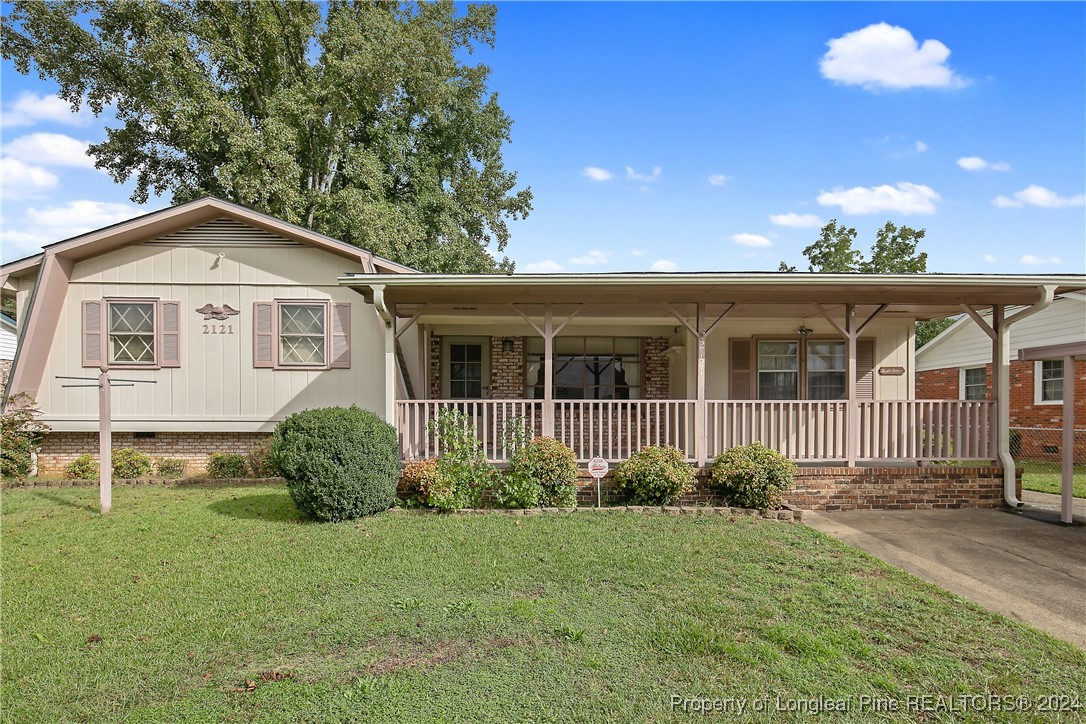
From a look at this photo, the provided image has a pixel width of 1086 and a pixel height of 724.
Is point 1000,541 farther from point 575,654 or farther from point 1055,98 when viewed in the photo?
point 1055,98

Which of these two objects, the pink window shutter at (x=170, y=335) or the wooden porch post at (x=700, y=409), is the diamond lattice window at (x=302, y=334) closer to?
the pink window shutter at (x=170, y=335)

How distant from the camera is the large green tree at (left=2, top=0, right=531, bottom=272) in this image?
14.5 meters

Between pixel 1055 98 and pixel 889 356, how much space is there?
4.69m

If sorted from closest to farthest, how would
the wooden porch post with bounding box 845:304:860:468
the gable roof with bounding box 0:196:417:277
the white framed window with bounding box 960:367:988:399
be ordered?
the wooden porch post with bounding box 845:304:860:468 < the gable roof with bounding box 0:196:417:277 < the white framed window with bounding box 960:367:988:399

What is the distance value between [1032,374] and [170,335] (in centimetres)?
1882

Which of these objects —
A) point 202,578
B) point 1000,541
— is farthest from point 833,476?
point 202,578

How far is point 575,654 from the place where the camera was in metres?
3.33

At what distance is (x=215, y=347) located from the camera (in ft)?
32.2

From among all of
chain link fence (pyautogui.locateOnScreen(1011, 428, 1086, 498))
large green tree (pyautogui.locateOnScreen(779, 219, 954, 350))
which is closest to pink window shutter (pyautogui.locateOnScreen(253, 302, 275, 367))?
chain link fence (pyautogui.locateOnScreen(1011, 428, 1086, 498))

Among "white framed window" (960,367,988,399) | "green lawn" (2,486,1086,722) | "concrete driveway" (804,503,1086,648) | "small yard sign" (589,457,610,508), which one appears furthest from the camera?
"white framed window" (960,367,988,399)

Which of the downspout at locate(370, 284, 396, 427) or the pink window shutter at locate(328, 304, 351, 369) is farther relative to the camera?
the pink window shutter at locate(328, 304, 351, 369)

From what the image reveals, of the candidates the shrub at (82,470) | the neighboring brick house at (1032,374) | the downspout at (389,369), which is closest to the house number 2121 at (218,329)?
the shrub at (82,470)

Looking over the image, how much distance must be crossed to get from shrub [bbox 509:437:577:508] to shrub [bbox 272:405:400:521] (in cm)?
181

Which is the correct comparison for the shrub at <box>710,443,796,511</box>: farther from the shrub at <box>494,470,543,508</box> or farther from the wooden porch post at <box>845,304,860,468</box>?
the shrub at <box>494,470,543,508</box>
